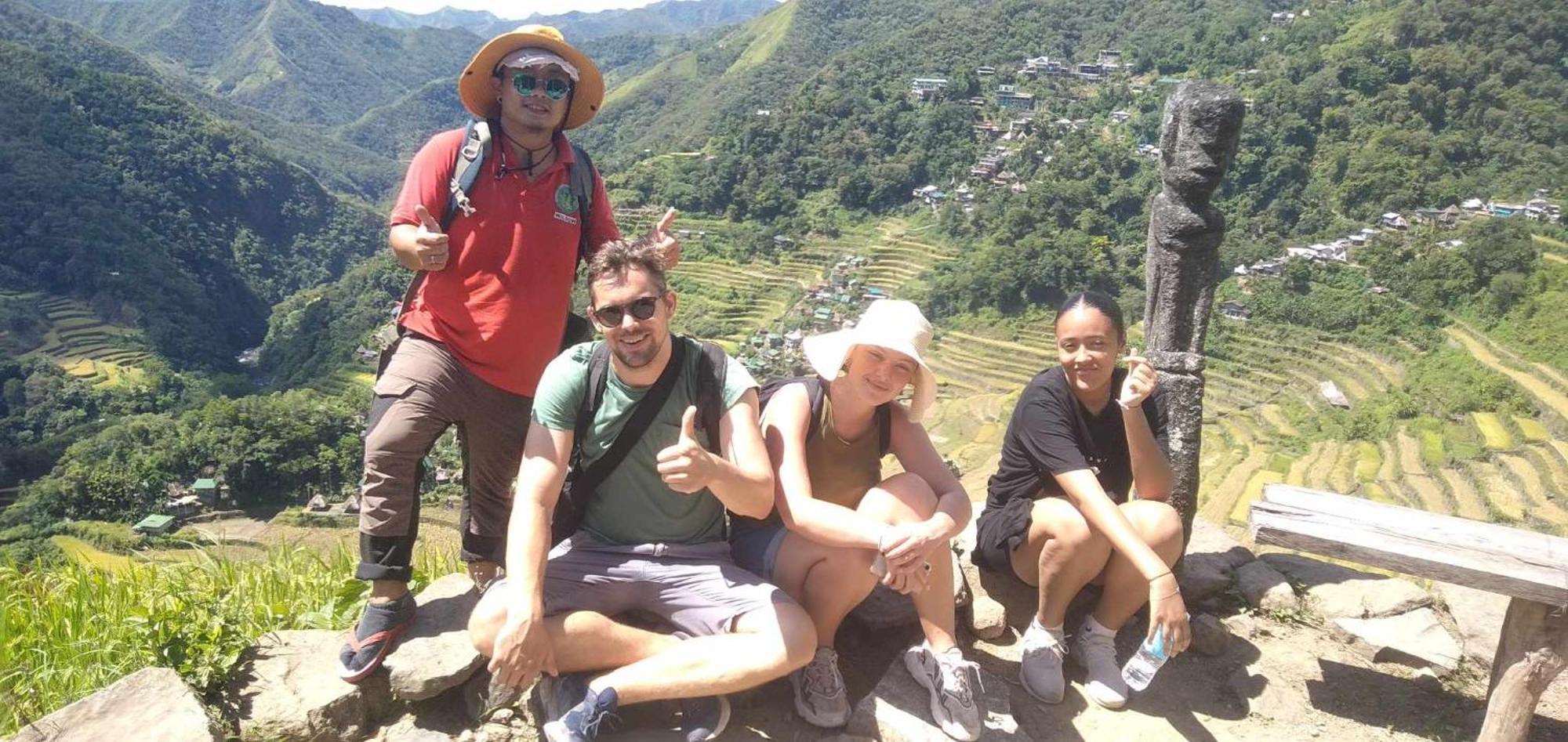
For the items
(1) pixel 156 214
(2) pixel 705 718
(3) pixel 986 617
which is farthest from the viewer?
(1) pixel 156 214

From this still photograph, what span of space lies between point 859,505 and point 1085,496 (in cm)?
65

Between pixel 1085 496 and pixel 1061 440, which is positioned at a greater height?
pixel 1061 440

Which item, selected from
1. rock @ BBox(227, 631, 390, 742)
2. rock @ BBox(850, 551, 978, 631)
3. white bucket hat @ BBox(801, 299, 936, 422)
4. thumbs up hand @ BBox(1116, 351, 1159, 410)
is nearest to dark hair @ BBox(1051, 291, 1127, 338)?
thumbs up hand @ BBox(1116, 351, 1159, 410)

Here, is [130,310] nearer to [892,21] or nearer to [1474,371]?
[1474,371]

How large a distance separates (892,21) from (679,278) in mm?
61193

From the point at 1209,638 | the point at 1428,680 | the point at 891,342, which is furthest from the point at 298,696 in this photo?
the point at 1428,680

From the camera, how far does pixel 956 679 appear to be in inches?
87.3

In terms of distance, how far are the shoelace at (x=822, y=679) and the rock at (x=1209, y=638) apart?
1.43 metres

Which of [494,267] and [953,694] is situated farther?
[494,267]

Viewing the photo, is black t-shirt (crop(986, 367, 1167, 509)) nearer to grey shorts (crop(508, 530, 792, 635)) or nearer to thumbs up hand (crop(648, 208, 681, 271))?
grey shorts (crop(508, 530, 792, 635))

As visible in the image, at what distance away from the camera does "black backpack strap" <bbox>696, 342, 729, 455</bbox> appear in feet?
6.94

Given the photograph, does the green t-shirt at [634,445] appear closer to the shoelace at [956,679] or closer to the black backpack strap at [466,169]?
the black backpack strap at [466,169]

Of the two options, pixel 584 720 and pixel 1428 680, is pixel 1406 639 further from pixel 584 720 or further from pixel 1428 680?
pixel 584 720

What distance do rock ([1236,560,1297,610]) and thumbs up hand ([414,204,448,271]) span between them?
3011mm
